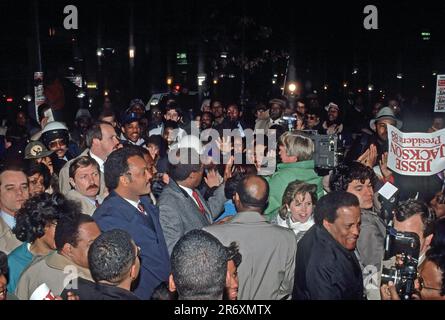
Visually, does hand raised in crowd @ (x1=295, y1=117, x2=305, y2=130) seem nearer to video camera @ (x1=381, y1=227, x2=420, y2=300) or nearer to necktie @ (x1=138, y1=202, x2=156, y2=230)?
necktie @ (x1=138, y1=202, x2=156, y2=230)

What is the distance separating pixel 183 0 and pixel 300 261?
32.4 metres

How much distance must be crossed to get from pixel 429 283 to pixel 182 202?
213 cm

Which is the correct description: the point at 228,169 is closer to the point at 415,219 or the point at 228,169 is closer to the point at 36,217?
the point at 415,219

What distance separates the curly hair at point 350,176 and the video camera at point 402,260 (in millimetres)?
861

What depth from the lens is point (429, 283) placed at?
298 centimetres

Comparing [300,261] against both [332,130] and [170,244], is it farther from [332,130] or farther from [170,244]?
[332,130]

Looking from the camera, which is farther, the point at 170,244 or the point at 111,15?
the point at 111,15

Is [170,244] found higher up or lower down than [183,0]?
lower down

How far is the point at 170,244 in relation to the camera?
4.11m

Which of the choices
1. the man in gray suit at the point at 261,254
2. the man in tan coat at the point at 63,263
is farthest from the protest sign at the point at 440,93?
the man in tan coat at the point at 63,263
